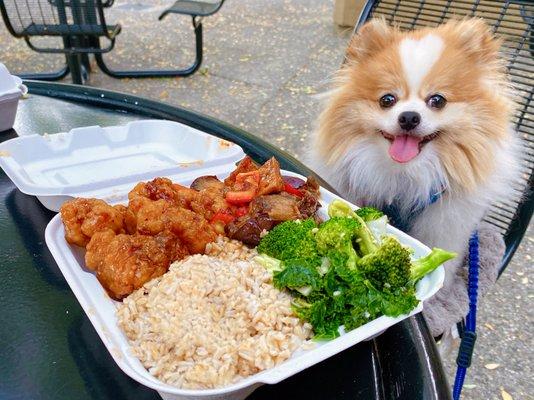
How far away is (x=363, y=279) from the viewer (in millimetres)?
1007

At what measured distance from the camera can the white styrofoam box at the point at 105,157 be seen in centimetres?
134

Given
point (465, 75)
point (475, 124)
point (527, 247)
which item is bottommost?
point (527, 247)

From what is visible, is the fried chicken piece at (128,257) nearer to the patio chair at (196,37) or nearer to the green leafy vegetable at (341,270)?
the green leafy vegetable at (341,270)

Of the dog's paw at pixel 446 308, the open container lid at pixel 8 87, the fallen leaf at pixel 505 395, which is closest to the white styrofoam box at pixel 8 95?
the open container lid at pixel 8 87

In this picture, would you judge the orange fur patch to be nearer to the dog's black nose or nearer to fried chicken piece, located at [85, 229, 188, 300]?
the dog's black nose

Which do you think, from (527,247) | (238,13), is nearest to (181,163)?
(527,247)

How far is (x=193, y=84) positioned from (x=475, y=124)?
382 centimetres

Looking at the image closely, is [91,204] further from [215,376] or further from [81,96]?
[81,96]

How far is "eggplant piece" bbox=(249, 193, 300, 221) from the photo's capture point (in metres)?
1.21

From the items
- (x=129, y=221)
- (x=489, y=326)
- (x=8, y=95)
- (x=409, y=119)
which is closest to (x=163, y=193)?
(x=129, y=221)

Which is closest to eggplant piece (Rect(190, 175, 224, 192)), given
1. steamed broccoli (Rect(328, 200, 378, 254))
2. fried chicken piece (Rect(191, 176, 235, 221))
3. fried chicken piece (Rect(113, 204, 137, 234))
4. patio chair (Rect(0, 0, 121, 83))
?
fried chicken piece (Rect(191, 176, 235, 221))

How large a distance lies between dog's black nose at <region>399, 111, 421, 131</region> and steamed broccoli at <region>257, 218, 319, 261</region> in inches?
26.9

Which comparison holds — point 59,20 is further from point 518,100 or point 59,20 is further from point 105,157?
point 518,100

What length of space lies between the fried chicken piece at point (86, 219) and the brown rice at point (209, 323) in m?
0.20
